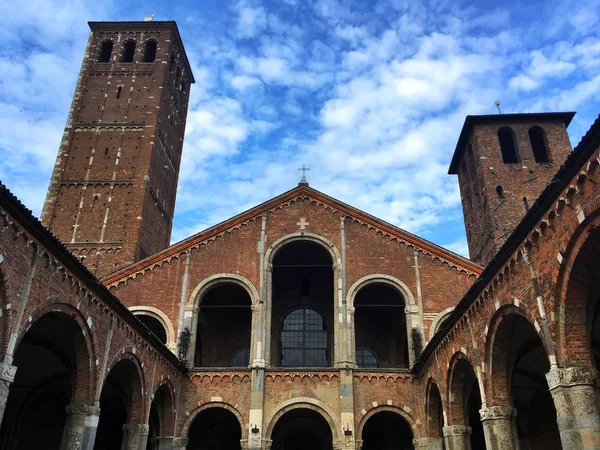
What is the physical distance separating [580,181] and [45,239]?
Result: 32.8ft

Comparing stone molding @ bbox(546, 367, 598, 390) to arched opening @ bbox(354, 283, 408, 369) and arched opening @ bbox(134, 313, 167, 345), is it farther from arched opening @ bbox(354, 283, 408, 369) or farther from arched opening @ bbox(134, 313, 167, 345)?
arched opening @ bbox(134, 313, 167, 345)

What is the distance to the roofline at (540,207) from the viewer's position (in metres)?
8.20

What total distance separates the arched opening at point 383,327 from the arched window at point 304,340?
73.0 inches

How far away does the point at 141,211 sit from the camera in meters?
28.9

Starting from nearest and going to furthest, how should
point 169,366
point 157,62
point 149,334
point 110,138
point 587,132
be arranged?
point 587,132
point 149,334
point 169,366
point 110,138
point 157,62

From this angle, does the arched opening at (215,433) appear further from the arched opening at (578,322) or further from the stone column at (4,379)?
the arched opening at (578,322)

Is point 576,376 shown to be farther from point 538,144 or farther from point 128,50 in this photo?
point 128,50

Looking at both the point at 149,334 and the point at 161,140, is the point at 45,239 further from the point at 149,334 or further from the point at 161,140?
the point at 161,140

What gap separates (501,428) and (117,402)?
14963 mm

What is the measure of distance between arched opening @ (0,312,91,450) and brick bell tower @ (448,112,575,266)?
21.4 metres

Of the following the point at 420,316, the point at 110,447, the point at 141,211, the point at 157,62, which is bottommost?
the point at 110,447

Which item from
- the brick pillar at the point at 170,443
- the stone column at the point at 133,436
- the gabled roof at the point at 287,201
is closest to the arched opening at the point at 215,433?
the brick pillar at the point at 170,443

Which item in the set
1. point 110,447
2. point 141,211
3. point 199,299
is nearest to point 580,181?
point 199,299

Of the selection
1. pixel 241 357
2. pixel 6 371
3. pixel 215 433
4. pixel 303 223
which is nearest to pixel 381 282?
pixel 303 223
